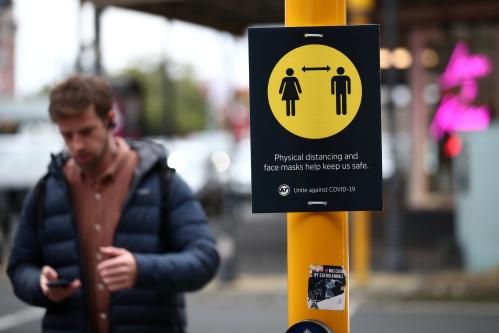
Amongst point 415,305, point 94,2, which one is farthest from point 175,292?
point 94,2

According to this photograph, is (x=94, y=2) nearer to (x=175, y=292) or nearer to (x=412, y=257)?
(x=412, y=257)

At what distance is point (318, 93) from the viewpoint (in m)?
2.85

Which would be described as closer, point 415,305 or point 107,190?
point 107,190

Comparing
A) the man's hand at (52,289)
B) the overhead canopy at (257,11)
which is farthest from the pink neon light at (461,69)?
the man's hand at (52,289)

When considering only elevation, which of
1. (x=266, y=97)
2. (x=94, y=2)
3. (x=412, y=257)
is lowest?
(x=412, y=257)

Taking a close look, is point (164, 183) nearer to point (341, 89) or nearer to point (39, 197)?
point (39, 197)

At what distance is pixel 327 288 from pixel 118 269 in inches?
31.2

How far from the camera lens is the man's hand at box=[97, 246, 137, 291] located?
3324 mm

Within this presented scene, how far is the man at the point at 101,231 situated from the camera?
3555 millimetres

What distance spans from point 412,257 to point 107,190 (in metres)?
12.3

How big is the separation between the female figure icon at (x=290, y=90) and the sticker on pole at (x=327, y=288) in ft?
1.48

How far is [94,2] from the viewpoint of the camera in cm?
1433

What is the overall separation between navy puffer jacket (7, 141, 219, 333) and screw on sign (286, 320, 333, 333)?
76cm

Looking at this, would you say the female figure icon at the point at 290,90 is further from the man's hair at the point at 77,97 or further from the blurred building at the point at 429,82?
the blurred building at the point at 429,82
